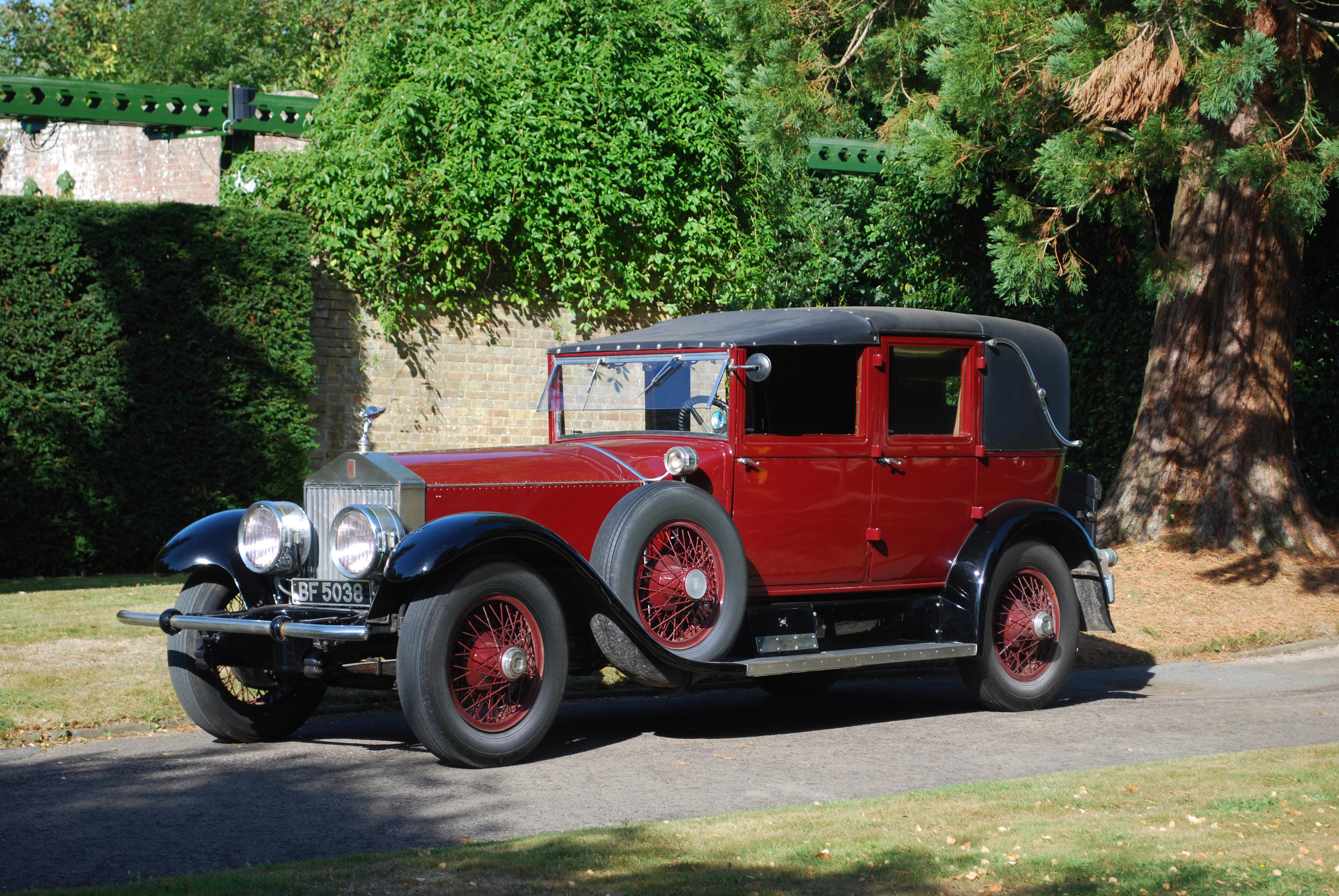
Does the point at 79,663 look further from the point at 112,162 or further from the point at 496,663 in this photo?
the point at 112,162

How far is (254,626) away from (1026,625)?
4.43m

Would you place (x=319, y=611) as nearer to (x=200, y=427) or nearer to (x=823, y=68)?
(x=200, y=427)

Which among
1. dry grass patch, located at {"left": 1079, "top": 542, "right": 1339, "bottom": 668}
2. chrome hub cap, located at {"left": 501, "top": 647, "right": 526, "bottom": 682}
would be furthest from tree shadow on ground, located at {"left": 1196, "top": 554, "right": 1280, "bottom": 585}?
chrome hub cap, located at {"left": 501, "top": 647, "right": 526, "bottom": 682}

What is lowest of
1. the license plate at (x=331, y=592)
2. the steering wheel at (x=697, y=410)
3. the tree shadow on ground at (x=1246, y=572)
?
the tree shadow on ground at (x=1246, y=572)

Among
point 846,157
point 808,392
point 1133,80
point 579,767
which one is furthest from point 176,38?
point 579,767

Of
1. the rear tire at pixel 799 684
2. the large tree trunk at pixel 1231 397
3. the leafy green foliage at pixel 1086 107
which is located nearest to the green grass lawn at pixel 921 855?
the rear tire at pixel 799 684

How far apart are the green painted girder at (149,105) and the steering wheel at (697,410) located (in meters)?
10.3

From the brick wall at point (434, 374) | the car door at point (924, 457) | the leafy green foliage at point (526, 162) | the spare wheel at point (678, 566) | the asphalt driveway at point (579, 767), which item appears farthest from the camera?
the brick wall at point (434, 374)

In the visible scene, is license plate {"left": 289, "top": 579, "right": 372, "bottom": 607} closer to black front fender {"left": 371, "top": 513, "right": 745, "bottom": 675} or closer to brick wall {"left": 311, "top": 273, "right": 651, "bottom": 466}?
black front fender {"left": 371, "top": 513, "right": 745, "bottom": 675}

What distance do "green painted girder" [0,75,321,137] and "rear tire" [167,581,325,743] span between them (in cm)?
1048

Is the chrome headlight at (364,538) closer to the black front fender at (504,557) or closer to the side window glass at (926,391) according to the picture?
the black front fender at (504,557)

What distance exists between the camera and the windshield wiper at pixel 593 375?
7.72 meters

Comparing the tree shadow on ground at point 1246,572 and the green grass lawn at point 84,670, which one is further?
the tree shadow on ground at point 1246,572

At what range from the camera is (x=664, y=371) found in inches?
292
